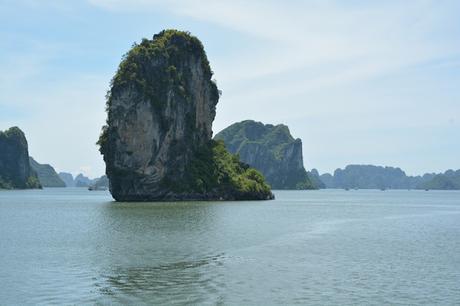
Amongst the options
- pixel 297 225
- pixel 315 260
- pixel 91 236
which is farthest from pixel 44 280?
pixel 297 225

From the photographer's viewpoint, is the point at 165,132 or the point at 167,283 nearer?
the point at 167,283

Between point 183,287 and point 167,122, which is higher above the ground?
point 167,122

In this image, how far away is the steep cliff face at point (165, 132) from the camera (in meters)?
106

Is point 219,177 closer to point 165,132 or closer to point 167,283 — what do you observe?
point 165,132

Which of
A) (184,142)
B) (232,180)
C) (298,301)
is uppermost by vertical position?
(184,142)

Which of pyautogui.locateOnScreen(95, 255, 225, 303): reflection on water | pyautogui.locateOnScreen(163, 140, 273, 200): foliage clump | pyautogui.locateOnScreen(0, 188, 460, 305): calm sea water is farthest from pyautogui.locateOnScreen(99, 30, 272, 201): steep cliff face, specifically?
pyautogui.locateOnScreen(95, 255, 225, 303): reflection on water

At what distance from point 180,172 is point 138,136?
12090 mm

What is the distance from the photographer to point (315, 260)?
3231cm

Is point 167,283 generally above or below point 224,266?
below

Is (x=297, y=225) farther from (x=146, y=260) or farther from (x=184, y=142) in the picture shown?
(x=184, y=142)

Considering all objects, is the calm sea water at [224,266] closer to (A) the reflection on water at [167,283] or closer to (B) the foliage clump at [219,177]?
Result: (A) the reflection on water at [167,283]

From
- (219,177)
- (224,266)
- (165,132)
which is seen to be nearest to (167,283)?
(224,266)

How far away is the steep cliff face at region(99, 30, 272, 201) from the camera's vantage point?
106 m

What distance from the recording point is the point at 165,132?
113 metres
